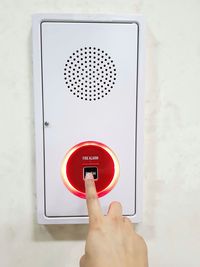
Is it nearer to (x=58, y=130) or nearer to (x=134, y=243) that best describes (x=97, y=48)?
(x=58, y=130)

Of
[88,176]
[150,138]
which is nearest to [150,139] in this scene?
[150,138]

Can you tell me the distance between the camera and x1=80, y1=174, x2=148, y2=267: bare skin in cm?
35

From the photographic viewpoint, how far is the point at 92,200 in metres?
0.38

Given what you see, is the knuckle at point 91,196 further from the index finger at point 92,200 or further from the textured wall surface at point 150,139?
the textured wall surface at point 150,139

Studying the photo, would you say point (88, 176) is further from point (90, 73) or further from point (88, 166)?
point (90, 73)

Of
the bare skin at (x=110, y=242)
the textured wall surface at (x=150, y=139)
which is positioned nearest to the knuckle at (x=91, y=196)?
the bare skin at (x=110, y=242)

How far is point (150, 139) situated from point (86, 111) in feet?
0.33

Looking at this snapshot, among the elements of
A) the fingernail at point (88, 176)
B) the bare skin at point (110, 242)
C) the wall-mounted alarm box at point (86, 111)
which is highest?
the wall-mounted alarm box at point (86, 111)

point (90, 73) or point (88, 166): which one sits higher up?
point (90, 73)

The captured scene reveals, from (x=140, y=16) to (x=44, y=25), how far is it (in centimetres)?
12

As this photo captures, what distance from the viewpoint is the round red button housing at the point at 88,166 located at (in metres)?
0.43

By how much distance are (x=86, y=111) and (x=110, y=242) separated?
0.54 ft

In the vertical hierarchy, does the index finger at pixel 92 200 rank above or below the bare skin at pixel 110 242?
above

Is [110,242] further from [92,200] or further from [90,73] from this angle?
[90,73]
